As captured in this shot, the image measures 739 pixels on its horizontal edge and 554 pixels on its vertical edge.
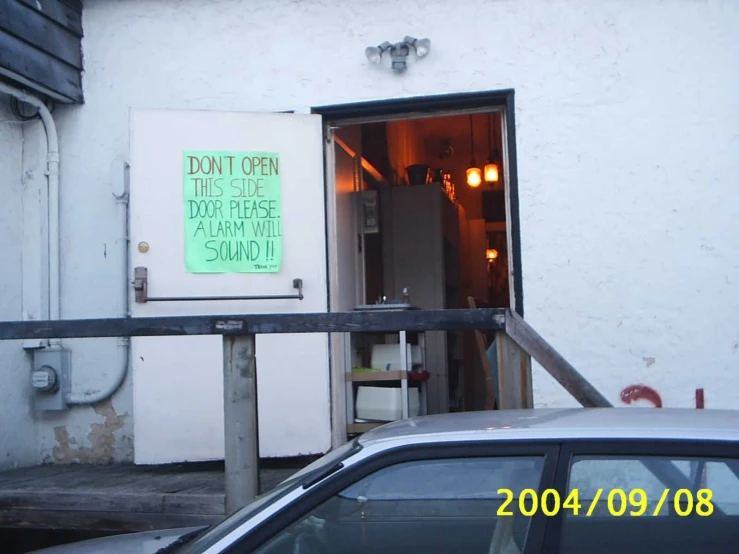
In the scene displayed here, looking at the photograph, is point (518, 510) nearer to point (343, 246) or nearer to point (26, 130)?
point (343, 246)

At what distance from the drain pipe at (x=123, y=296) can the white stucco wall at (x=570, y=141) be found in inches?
3.0

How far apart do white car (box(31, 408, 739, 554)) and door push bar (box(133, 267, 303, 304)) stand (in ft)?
11.0

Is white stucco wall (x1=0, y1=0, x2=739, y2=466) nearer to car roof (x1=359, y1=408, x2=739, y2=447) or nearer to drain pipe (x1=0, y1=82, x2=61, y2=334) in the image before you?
drain pipe (x1=0, y1=82, x2=61, y2=334)

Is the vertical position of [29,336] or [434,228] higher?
[434,228]

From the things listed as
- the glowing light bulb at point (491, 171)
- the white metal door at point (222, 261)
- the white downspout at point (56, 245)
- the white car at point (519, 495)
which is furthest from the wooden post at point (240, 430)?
the glowing light bulb at point (491, 171)

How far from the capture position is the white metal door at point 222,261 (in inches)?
221

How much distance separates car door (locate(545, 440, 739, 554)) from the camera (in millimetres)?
2119

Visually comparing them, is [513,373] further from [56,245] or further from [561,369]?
[56,245]

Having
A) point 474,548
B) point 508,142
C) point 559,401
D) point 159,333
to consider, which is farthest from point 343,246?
point 474,548

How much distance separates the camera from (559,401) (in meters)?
5.57

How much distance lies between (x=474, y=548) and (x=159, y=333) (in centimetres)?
222

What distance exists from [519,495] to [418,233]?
20.6 ft

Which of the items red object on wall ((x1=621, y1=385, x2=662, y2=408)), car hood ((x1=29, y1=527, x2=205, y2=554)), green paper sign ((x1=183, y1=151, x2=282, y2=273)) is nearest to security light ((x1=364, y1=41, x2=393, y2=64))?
green paper sign ((x1=183, y1=151, x2=282, y2=273))
